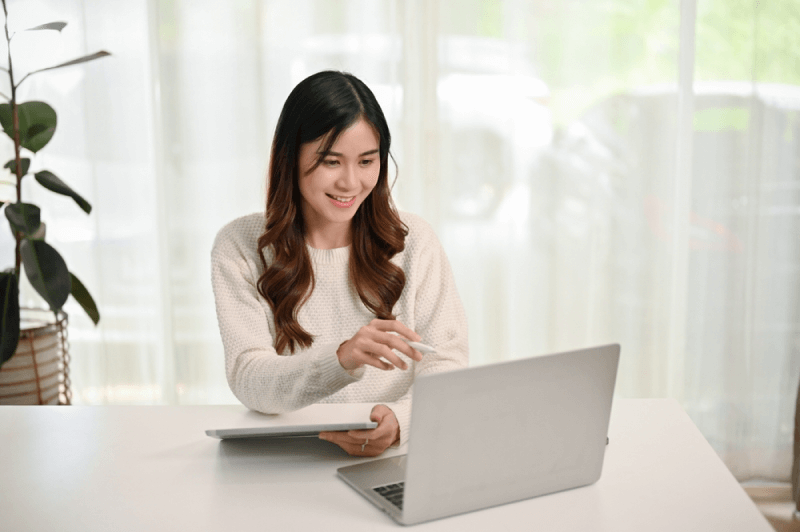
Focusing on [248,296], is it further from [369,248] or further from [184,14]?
[184,14]

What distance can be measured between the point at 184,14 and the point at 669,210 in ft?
5.93

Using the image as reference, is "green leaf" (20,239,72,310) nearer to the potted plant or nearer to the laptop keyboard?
Answer: the potted plant

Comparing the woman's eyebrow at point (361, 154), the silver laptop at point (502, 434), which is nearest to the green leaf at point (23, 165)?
the woman's eyebrow at point (361, 154)

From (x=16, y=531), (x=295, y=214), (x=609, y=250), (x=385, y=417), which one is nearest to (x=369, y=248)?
(x=295, y=214)

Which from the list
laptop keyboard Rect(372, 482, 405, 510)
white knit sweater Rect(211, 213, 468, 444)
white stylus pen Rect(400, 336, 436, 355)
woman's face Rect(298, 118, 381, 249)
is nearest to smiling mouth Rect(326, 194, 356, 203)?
woman's face Rect(298, 118, 381, 249)

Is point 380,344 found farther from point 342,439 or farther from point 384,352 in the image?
point 342,439

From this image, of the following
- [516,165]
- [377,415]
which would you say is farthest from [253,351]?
[516,165]

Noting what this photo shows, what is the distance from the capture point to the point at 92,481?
1.00 metres

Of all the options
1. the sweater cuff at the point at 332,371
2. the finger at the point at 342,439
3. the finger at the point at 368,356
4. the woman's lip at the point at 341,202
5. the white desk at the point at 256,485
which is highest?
the woman's lip at the point at 341,202

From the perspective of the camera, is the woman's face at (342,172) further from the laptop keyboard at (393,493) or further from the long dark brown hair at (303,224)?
the laptop keyboard at (393,493)

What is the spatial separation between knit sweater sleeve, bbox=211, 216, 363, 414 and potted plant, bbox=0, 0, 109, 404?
27.2 inches

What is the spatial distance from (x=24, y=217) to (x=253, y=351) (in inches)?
39.0

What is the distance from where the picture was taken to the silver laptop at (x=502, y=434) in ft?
2.65

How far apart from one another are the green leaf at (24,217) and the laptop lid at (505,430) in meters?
1.52
